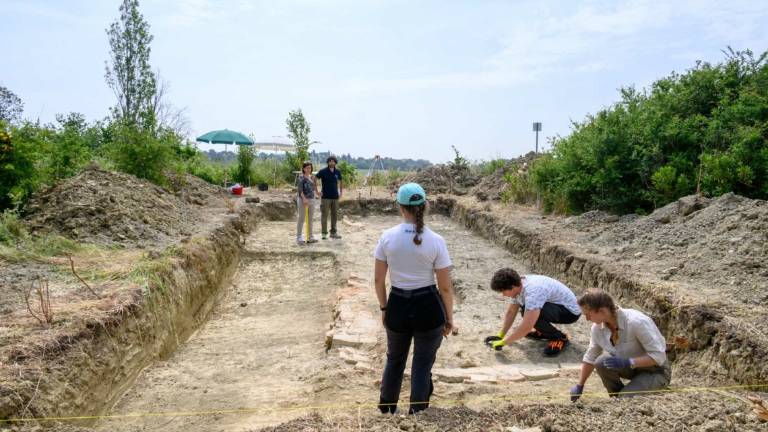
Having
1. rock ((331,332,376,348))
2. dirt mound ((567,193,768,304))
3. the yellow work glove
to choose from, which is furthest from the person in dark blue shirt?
the yellow work glove

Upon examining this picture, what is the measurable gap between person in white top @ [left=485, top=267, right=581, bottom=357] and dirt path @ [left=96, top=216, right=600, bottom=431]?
5.4 inches

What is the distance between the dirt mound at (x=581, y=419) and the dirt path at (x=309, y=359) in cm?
85

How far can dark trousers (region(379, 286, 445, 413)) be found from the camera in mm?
3537

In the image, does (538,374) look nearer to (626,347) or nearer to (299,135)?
(626,347)

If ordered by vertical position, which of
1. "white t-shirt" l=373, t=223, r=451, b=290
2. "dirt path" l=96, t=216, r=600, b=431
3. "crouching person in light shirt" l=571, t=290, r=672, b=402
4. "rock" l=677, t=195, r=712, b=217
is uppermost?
"rock" l=677, t=195, r=712, b=217

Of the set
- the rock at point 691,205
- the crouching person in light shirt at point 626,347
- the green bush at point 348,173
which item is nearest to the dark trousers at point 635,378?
the crouching person in light shirt at point 626,347

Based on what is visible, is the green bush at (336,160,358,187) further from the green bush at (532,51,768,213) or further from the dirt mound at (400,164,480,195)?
the green bush at (532,51,768,213)

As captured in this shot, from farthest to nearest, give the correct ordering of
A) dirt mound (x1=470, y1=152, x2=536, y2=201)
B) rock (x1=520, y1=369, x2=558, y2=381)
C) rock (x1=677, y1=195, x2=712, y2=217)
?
dirt mound (x1=470, y1=152, x2=536, y2=201), rock (x1=677, y1=195, x2=712, y2=217), rock (x1=520, y1=369, x2=558, y2=381)

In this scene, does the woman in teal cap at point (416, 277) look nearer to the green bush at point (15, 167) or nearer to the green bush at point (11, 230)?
the green bush at point (11, 230)

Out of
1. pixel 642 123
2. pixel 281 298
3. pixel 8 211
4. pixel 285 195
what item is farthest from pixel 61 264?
pixel 285 195

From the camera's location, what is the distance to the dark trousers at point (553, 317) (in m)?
5.48

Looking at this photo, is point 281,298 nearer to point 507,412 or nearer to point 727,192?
point 507,412

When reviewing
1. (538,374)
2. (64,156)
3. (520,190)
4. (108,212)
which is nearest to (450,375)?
(538,374)

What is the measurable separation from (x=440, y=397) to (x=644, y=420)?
1.58m
